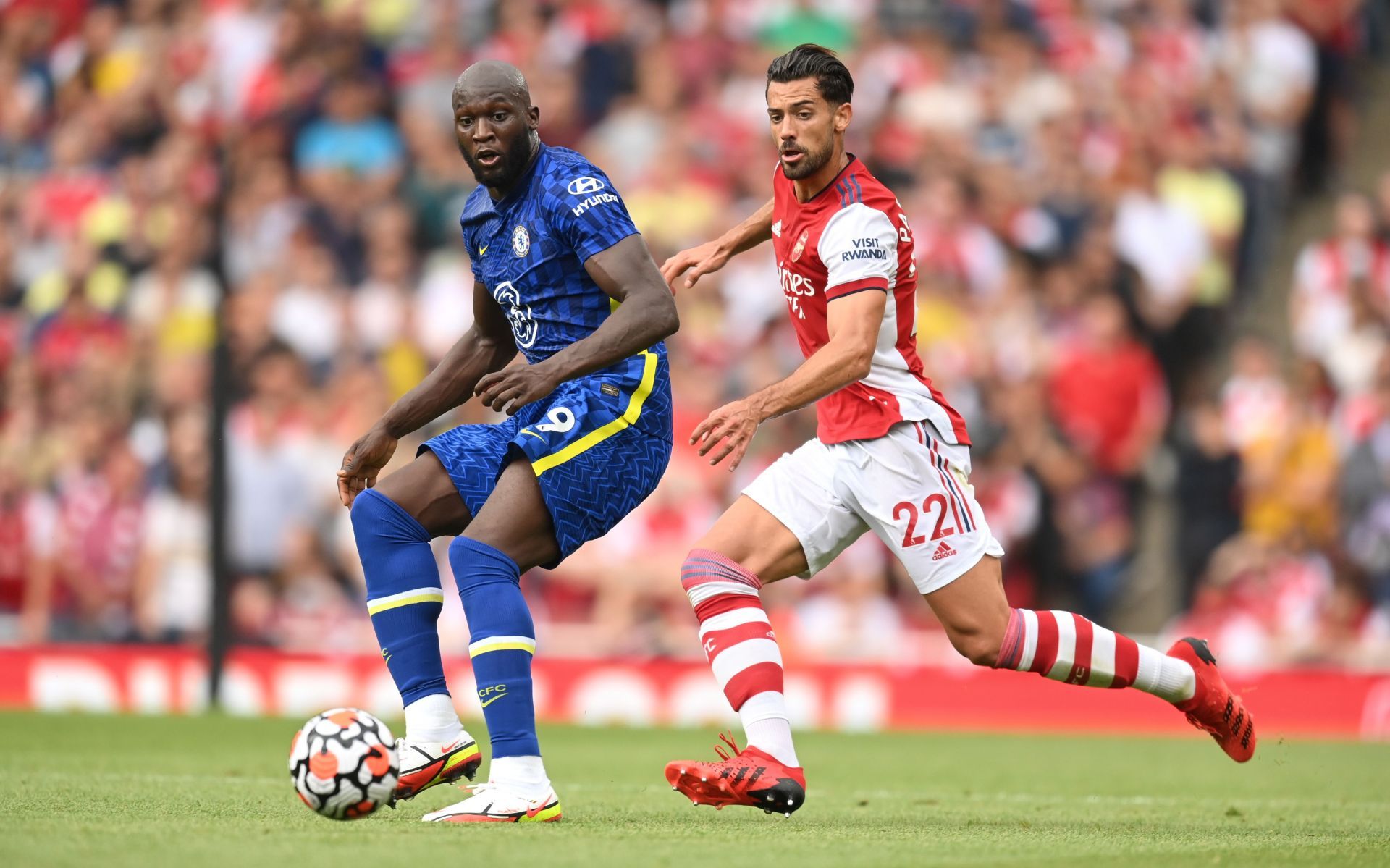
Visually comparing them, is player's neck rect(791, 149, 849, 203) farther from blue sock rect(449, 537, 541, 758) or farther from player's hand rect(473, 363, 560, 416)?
blue sock rect(449, 537, 541, 758)

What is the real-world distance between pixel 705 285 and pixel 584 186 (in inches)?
326

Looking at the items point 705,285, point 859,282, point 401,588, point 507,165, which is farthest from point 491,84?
point 705,285

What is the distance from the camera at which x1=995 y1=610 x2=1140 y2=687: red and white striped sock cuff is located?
19.9 ft

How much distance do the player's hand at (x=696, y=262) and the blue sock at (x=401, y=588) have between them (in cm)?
134

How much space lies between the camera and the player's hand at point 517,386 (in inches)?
222

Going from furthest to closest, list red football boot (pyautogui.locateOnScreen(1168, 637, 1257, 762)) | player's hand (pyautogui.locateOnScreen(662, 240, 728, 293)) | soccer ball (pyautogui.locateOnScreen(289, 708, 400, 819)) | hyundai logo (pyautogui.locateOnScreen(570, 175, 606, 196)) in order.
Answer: player's hand (pyautogui.locateOnScreen(662, 240, 728, 293)), red football boot (pyautogui.locateOnScreen(1168, 637, 1257, 762)), hyundai logo (pyautogui.locateOnScreen(570, 175, 606, 196)), soccer ball (pyautogui.locateOnScreen(289, 708, 400, 819))

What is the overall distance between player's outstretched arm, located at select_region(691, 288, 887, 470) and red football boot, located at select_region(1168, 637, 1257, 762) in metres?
1.59

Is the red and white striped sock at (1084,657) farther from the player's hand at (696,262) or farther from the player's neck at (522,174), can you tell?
the player's neck at (522,174)

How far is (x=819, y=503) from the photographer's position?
20.2 ft

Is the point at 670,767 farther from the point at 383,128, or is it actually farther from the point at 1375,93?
the point at 1375,93

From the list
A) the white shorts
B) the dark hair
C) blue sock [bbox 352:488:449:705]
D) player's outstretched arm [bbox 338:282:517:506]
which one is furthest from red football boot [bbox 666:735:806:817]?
the dark hair

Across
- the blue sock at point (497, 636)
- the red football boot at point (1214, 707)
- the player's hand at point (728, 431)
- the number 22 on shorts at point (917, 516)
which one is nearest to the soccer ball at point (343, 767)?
the blue sock at point (497, 636)

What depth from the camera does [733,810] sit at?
660 cm

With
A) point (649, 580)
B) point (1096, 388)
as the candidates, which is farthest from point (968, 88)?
point (649, 580)
